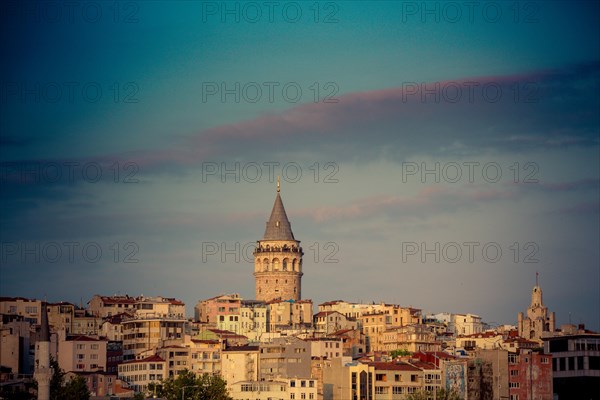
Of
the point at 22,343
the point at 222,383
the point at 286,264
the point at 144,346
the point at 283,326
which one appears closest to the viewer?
the point at 222,383

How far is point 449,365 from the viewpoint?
112250mm

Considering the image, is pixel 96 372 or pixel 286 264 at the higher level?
pixel 286 264

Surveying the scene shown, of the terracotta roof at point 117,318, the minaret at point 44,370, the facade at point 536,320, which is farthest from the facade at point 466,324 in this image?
the minaret at point 44,370

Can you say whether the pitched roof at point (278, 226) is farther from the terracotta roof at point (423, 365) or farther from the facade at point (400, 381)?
the facade at point (400, 381)

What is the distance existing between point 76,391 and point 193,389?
842cm

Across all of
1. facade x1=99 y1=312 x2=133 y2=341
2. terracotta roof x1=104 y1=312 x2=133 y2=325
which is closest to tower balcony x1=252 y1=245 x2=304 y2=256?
terracotta roof x1=104 y1=312 x2=133 y2=325

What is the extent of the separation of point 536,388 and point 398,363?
32.2 feet

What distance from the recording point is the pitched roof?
164 m

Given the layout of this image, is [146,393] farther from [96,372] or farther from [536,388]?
[536,388]

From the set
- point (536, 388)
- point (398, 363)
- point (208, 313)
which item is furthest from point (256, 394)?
point (208, 313)

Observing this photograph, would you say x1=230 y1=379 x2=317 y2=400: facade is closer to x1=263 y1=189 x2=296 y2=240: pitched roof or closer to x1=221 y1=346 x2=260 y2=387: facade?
x1=221 y1=346 x2=260 y2=387: facade

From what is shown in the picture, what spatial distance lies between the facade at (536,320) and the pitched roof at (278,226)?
27.9 m

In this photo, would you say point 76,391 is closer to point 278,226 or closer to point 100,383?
point 100,383

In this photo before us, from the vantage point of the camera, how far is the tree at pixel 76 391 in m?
103
